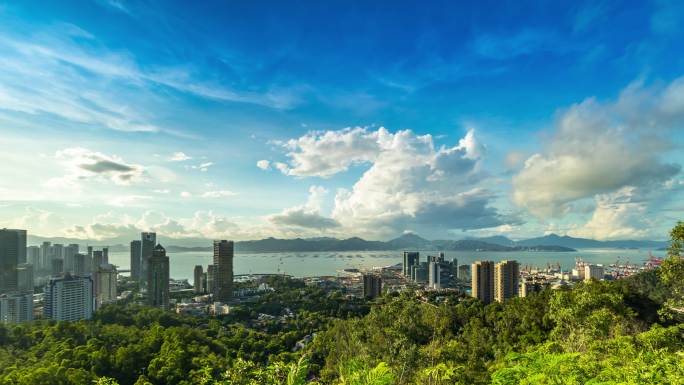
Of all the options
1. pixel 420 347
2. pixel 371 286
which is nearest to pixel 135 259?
pixel 371 286

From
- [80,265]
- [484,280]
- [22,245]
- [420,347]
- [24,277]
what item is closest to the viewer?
[420,347]

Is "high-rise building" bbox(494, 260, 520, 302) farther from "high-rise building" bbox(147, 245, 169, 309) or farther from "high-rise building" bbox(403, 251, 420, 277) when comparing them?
"high-rise building" bbox(147, 245, 169, 309)

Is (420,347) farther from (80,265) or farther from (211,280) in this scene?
(80,265)

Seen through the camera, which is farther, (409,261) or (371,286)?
(409,261)

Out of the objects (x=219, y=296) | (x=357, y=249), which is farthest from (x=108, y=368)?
(x=357, y=249)

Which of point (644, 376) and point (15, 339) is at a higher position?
point (644, 376)

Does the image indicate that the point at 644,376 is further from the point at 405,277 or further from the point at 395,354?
the point at 405,277

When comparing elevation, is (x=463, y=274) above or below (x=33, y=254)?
below
